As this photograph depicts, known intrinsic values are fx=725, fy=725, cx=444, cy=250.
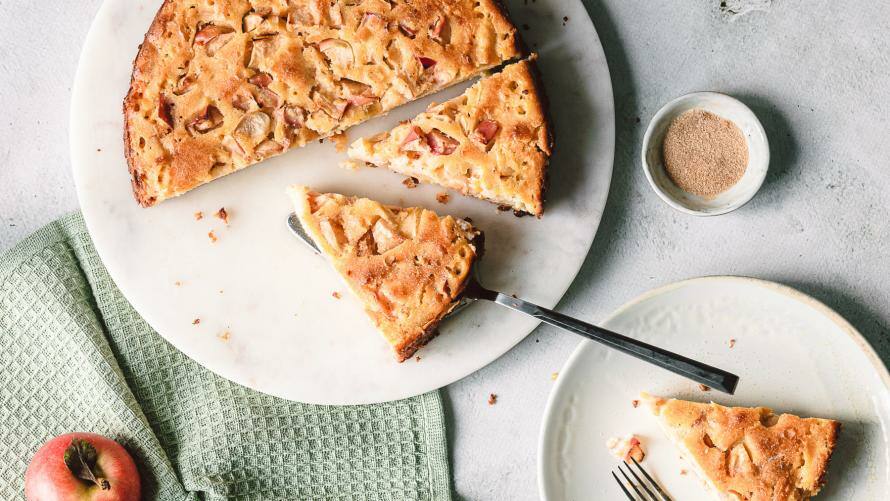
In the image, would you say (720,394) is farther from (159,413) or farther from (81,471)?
(81,471)

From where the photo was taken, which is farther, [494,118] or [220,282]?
[220,282]

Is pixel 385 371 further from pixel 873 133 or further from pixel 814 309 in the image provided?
pixel 873 133

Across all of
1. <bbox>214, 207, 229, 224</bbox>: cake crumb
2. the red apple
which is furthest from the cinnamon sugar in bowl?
the red apple

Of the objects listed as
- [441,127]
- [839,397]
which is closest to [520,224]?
[441,127]

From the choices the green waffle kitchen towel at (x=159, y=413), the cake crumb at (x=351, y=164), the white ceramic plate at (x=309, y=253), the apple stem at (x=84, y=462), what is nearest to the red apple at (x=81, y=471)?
the apple stem at (x=84, y=462)

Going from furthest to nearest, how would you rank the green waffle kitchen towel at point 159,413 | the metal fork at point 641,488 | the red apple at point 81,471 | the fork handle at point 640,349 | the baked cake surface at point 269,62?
the green waffle kitchen towel at point 159,413, the metal fork at point 641,488, the red apple at point 81,471, the baked cake surface at point 269,62, the fork handle at point 640,349

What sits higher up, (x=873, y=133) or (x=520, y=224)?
(x=873, y=133)

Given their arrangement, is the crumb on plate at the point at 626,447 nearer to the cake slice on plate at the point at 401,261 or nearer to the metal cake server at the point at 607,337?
the metal cake server at the point at 607,337
